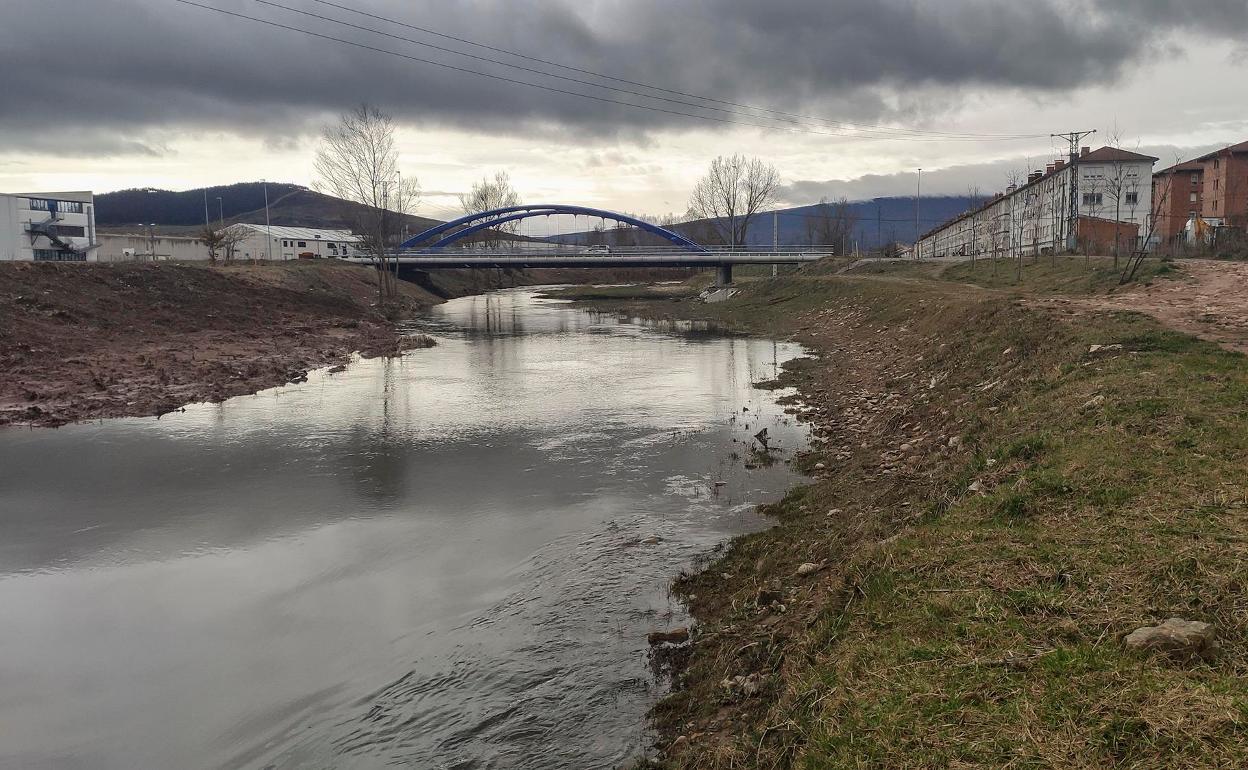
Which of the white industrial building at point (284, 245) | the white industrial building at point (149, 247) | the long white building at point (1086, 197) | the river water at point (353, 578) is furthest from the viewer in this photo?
the white industrial building at point (284, 245)

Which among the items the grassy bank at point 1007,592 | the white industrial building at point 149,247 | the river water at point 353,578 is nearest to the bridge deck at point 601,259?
the white industrial building at point 149,247

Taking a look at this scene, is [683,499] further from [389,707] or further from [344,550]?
[389,707]

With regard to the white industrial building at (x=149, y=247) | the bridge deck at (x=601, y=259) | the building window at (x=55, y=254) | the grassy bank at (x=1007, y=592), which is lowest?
the grassy bank at (x=1007, y=592)

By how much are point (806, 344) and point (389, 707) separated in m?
28.7

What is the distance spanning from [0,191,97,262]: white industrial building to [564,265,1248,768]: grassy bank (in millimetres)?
84723

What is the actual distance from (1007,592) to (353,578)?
6.81 m

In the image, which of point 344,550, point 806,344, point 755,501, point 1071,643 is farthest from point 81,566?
point 806,344

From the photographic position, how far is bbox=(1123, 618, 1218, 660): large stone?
4.32m

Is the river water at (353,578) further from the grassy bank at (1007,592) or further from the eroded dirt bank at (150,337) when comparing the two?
the eroded dirt bank at (150,337)

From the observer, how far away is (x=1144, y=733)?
3.72 metres

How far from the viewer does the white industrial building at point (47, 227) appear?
252ft

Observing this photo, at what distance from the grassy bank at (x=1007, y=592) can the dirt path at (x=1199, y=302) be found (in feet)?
5.79

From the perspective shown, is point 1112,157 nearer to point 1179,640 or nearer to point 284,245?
point 1179,640

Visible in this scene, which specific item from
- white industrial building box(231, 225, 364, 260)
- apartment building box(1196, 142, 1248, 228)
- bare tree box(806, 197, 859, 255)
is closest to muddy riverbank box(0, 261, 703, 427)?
white industrial building box(231, 225, 364, 260)
